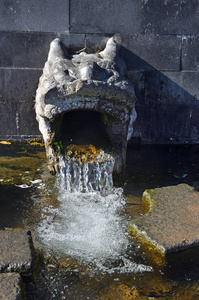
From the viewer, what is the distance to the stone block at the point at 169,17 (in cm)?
545

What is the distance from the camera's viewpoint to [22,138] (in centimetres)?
580

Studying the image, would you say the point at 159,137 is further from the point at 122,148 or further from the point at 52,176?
the point at 52,176

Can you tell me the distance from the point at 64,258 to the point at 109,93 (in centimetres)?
183

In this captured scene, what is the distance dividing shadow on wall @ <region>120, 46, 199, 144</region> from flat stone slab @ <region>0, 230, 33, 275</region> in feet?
10.9

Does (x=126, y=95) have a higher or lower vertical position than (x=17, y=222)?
higher

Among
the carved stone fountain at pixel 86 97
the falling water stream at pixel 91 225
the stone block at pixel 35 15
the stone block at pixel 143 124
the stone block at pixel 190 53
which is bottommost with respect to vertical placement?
the falling water stream at pixel 91 225

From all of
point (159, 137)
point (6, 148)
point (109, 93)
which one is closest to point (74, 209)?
point (109, 93)

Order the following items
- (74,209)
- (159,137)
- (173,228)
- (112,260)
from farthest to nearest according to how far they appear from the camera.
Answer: (159,137), (74,209), (173,228), (112,260)

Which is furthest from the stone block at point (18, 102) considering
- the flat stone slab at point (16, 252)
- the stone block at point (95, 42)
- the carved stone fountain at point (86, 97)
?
the flat stone slab at point (16, 252)

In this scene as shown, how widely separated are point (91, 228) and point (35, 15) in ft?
11.6

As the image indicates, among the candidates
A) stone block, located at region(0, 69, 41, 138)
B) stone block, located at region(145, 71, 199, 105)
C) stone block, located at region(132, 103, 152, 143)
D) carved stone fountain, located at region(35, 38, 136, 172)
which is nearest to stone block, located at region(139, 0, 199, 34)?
stone block, located at region(145, 71, 199, 105)

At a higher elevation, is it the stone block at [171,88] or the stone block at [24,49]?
the stone block at [24,49]

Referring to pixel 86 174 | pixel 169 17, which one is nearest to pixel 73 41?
pixel 169 17

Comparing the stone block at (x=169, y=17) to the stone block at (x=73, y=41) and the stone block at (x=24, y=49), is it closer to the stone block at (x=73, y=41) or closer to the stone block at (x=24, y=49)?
the stone block at (x=73, y=41)
